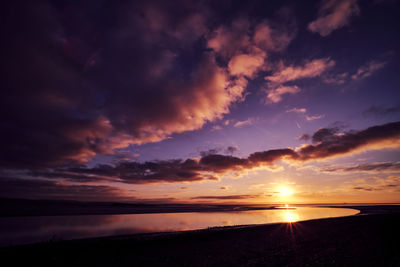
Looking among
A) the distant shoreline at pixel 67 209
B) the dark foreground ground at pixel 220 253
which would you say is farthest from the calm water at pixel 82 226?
the distant shoreline at pixel 67 209

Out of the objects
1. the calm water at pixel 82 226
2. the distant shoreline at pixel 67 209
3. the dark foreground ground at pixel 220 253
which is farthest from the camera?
the distant shoreline at pixel 67 209

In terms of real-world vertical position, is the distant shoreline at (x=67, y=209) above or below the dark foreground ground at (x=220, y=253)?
above

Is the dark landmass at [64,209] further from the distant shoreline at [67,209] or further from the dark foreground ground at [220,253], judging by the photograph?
the dark foreground ground at [220,253]

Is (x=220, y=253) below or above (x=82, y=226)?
below

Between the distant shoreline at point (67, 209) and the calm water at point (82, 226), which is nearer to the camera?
the calm water at point (82, 226)

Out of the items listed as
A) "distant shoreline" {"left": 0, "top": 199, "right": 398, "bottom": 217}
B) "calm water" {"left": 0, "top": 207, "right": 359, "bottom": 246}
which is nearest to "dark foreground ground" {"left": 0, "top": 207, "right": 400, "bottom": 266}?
"calm water" {"left": 0, "top": 207, "right": 359, "bottom": 246}

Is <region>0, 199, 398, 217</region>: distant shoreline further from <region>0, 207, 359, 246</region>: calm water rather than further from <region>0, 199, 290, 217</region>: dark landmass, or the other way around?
<region>0, 207, 359, 246</region>: calm water

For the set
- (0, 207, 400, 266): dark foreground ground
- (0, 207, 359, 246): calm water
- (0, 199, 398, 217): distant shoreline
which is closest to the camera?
(0, 207, 400, 266): dark foreground ground

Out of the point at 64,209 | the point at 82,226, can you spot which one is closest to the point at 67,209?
the point at 64,209

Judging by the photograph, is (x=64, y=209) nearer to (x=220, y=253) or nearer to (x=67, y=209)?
(x=67, y=209)

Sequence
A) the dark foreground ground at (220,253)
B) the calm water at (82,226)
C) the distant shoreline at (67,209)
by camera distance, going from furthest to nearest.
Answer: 1. the distant shoreline at (67,209)
2. the calm water at (82,226)
3. the dark foreground ground at (220,253)

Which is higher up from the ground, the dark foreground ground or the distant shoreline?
the distant shoreline

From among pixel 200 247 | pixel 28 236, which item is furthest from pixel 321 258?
pixel 28 236

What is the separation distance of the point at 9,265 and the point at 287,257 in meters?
15.3
